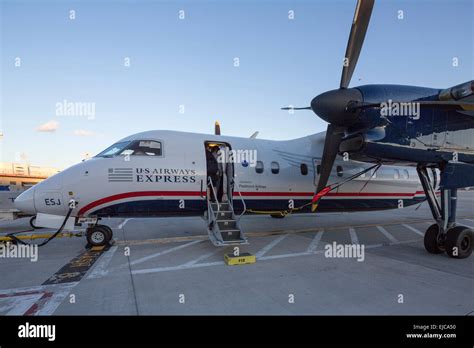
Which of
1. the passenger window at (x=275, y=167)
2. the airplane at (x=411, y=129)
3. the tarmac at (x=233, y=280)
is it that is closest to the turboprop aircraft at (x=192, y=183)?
the passenger window at (x=275, y=167)

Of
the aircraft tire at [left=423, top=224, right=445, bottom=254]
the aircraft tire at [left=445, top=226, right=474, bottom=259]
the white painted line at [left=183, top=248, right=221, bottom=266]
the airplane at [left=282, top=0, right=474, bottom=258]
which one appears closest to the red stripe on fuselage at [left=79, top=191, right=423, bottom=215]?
the white painted line at [left=183, top=248, right=221, bottom=266]

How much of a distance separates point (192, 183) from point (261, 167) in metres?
2.52

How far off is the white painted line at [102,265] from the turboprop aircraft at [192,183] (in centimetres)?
87

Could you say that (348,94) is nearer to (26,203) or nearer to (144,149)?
(144,149)

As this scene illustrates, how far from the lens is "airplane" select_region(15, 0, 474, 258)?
7461 mm

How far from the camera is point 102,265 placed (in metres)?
6.82

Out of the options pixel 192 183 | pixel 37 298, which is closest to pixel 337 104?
pixel 192 183

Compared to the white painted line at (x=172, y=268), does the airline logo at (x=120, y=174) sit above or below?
above

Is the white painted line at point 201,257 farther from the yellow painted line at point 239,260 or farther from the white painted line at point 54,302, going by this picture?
the white painted line at point 54,302

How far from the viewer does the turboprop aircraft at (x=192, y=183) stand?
8.20 metres
